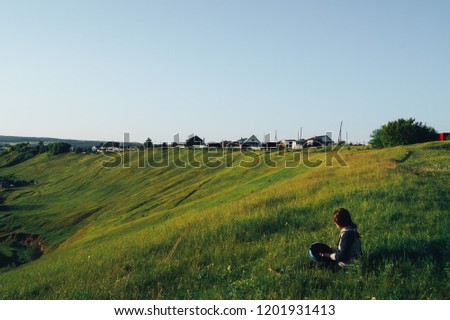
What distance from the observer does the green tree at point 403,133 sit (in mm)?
86500

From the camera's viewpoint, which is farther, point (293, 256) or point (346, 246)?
point (293, 256)

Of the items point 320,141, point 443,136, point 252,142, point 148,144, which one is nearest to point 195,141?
point 148,144

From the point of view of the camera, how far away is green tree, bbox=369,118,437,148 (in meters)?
86.5

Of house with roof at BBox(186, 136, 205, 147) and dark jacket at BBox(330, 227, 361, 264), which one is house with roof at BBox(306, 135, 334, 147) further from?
dark jacket at BBox(330, 227, 361, 264)

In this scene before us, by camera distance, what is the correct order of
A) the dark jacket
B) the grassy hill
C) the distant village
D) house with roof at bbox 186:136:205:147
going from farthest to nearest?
house with roof at bbox 186:136:205:147, the distant village, the dark jacket, the grassy hill

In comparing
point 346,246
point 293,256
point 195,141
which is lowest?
point 293,256

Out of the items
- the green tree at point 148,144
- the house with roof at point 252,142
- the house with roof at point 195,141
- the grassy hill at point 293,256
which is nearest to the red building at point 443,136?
the grassy hill at point 293,256

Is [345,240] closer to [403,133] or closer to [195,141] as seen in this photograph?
[403,133]

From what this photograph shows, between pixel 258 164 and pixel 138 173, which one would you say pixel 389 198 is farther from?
pixel 138 173

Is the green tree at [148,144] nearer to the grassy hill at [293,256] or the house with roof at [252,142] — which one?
the house with roof at [252,142]

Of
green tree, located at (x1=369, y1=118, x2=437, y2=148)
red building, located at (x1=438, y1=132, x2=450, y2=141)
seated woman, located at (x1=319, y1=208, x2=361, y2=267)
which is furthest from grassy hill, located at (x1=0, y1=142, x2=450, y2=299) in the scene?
red building, located at (x1=438, y1=132, x2=450, y2=141)

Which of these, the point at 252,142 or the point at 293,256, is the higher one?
the point at 252,142

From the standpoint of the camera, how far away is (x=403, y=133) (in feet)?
283
